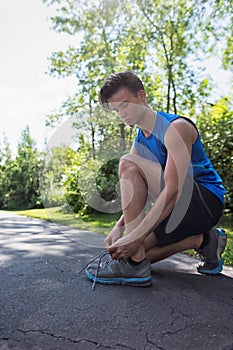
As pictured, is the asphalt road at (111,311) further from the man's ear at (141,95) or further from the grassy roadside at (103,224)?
the man's ear at (141,95)

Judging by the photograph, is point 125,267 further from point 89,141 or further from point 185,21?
point 185,21

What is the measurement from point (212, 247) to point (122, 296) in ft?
2.15

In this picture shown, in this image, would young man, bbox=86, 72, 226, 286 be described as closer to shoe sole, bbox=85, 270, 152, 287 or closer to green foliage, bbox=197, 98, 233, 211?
shoe sole, bbox=85, 270, 152, 287

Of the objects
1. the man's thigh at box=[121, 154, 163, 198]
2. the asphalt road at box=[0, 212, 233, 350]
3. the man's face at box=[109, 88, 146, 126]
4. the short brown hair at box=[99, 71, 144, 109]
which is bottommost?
the asphalt road at box=[0, 212, 233, 350]

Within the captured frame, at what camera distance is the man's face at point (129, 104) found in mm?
1561

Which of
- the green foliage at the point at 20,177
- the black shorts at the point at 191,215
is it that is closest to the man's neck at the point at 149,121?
the black shorts at the point at 191,215

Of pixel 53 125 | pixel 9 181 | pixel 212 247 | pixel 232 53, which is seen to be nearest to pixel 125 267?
pixel 212 247

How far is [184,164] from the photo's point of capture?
1.40 metres

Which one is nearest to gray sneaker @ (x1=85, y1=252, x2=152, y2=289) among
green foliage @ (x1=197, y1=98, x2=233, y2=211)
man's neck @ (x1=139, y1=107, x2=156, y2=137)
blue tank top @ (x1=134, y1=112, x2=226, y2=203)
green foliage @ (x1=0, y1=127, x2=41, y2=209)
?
blue tank top @ (x1=134, y1=112, x2=226, y2=203)

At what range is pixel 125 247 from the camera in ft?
4.62

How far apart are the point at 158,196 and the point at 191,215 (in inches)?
7.8

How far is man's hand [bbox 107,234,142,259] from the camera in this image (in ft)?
4.58

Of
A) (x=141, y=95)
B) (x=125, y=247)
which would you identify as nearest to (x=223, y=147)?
(x=141, y=95)

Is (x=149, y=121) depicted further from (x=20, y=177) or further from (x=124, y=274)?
(x=20, y=177)
